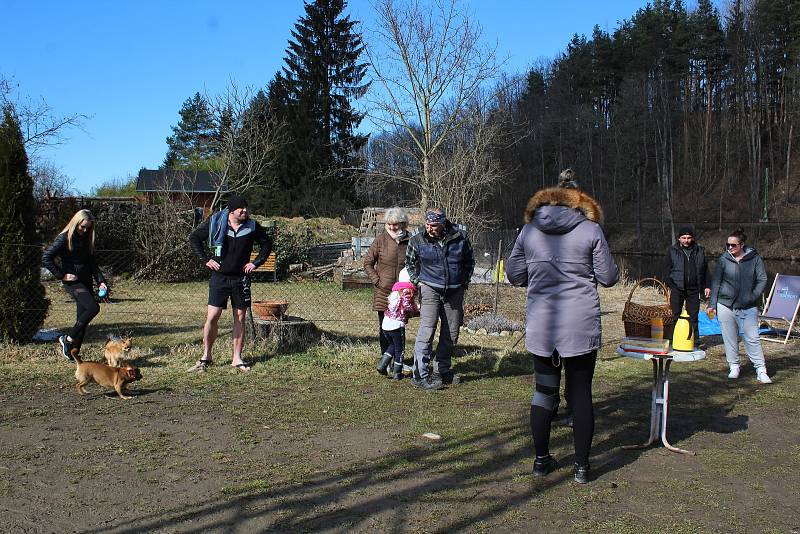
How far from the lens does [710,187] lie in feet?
157

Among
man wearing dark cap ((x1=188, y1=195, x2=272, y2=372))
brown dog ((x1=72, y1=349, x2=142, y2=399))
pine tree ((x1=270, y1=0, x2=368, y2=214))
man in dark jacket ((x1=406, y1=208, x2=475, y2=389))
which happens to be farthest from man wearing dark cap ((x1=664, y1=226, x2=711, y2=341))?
pine tree ((x1=270, y1=0, x2=368, y2=214))

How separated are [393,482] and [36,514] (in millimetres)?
1863

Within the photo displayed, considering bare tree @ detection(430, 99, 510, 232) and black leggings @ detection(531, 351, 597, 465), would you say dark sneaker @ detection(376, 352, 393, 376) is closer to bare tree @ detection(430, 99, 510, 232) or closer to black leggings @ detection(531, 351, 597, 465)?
black leggings @ detection(531, 351, 597, 465)

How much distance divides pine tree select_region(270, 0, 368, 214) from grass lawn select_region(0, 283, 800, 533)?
35.3 metres

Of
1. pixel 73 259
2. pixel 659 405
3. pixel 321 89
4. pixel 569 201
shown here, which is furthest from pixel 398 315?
pixel 321 89

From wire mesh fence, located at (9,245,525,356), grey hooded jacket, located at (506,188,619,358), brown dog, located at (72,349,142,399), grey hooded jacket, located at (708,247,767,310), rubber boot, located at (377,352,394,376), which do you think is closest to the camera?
grey hooded jacket, located at (506,188,619,358)

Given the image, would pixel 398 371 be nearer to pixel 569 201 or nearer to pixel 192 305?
pixel 569 201

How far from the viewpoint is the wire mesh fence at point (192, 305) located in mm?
9609

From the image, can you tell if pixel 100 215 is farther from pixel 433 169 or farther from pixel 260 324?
pixel 260 324

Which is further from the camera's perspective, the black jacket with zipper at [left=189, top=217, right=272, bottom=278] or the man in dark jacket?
the black jacket with zipper at [left=189, top=217, right=272, bottom=278]

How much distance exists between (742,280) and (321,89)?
3834cm

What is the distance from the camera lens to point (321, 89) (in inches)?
1706

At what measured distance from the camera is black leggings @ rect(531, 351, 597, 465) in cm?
419

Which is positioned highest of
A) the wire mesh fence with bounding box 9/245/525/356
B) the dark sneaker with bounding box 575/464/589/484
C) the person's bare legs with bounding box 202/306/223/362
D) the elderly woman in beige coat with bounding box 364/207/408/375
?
the elderly woman in beige coat with bounding box 364/207/408/375
